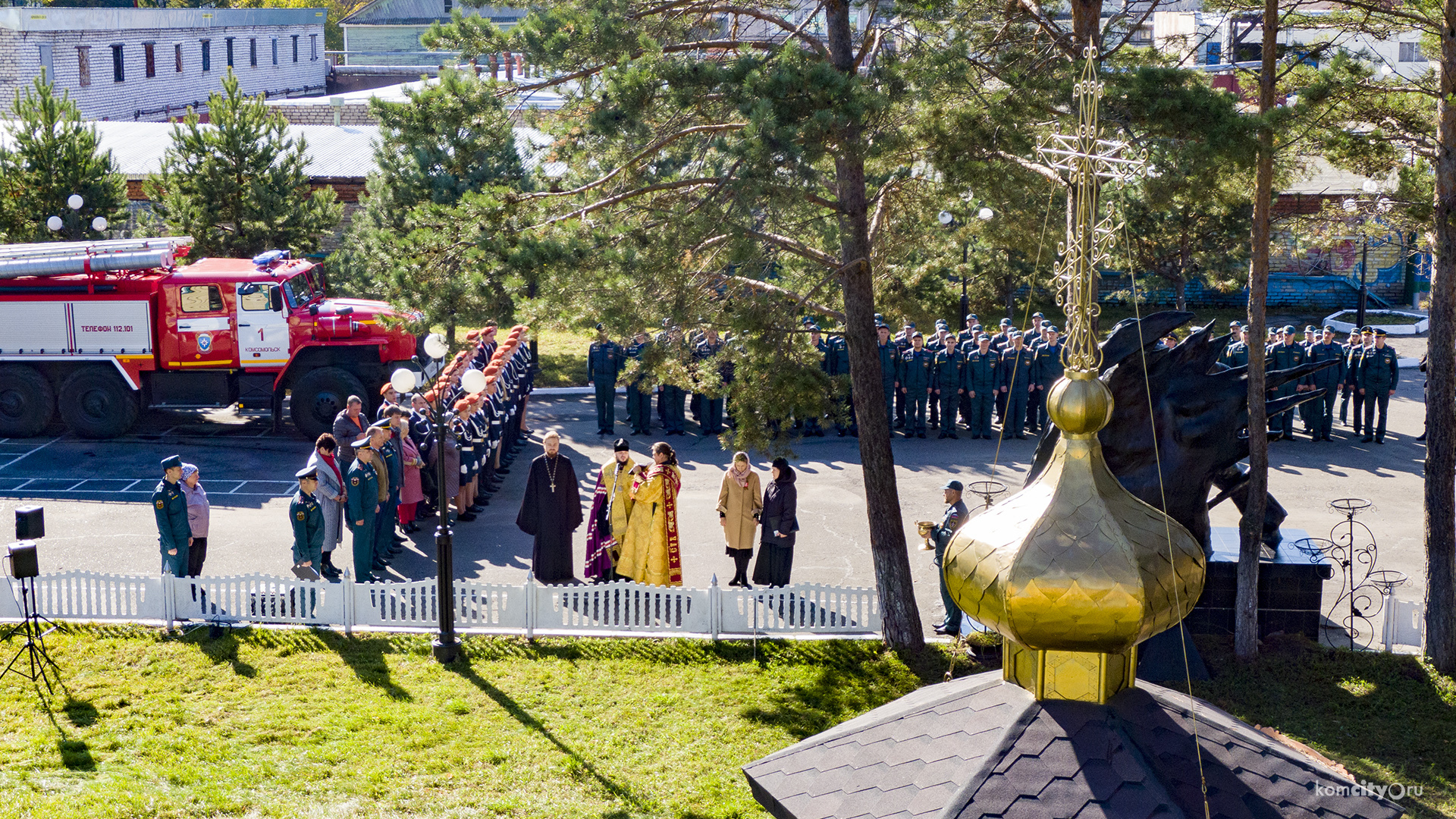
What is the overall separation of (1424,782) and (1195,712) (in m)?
7.18

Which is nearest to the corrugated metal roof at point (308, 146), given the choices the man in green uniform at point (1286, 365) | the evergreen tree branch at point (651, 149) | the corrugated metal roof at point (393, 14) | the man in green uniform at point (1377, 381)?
the man in green uniform at point (1286, 365)

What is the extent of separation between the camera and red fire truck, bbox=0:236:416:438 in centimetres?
1917

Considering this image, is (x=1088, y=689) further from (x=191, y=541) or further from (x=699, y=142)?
(x=191, y=541)

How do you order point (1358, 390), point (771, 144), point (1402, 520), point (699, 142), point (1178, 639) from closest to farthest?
point (771, 144) < point (1178, 639) < point (699, 142) < point (1402, 520) < point (1358, 390)

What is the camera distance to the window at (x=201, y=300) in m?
19.2

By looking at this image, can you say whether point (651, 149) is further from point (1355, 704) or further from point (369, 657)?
point (1355, 704)

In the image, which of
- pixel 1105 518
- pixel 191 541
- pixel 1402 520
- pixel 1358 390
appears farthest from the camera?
pixel 1358 390

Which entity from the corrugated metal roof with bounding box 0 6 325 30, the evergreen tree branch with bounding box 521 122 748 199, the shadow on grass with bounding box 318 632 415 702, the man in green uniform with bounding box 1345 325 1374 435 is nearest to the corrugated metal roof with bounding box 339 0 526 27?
the corrugated metal roof with bounding box 0 6 325 30

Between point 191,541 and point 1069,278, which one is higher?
point 1069,278

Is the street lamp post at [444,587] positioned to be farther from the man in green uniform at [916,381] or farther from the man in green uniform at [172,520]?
the man in green uniform at [916,381]

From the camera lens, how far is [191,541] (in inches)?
510

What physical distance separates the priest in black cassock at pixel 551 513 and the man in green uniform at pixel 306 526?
1857 millimetres

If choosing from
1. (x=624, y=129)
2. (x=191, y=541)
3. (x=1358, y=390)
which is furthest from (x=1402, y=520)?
(x=191, y=541)

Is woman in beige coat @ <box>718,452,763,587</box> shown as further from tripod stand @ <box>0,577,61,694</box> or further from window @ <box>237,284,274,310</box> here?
window @ <box>237,284,274,310</box>
